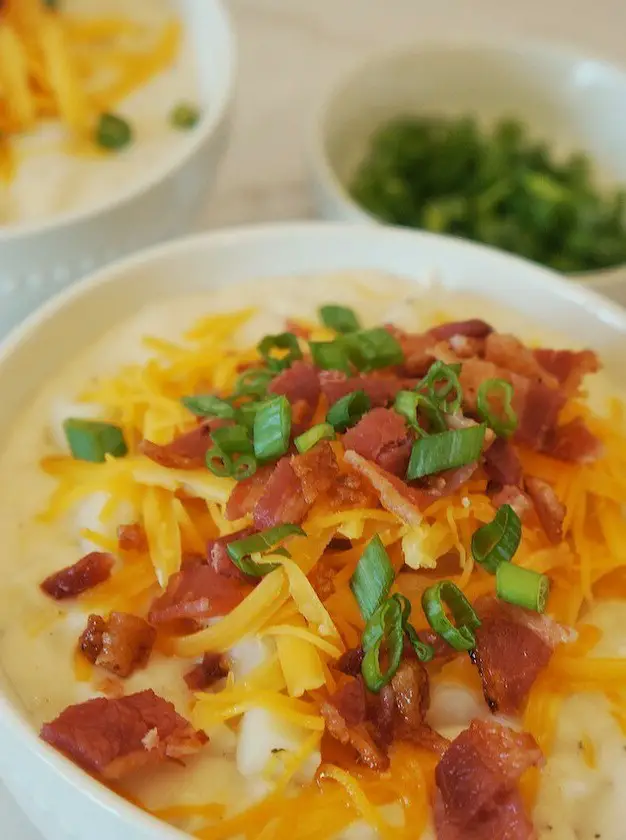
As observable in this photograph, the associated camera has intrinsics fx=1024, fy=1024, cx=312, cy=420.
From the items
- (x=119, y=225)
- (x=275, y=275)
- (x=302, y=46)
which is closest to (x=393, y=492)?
(x=275, y=275)

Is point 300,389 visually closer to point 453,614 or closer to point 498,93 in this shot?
point 453,614

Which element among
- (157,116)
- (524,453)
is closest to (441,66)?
(157,116)

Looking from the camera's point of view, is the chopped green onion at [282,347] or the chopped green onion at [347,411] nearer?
the chopped green onion at [347,411]

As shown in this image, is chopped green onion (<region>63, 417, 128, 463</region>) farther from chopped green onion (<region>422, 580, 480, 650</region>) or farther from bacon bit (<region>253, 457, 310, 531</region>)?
chopped green onion (<region>422, 580, 480, 650</region>)

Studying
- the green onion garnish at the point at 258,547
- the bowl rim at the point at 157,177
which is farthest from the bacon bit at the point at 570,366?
the bowl rim at the point at 157,177

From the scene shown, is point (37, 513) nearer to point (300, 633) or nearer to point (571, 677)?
point (300, 633)

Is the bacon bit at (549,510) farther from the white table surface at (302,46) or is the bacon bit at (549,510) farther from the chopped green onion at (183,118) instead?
the white table surface at (302,46)
